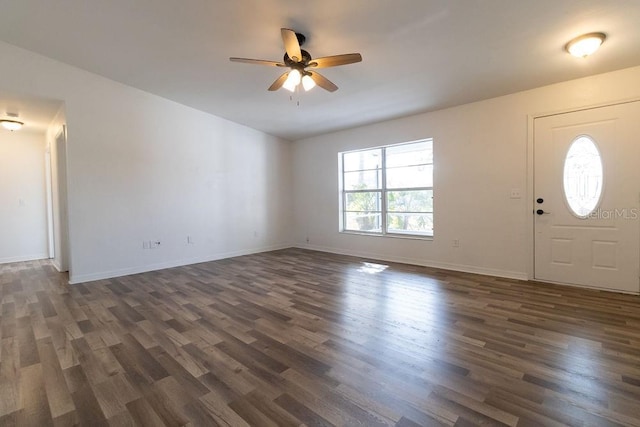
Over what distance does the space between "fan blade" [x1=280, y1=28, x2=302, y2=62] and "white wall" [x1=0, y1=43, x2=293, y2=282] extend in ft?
10.6

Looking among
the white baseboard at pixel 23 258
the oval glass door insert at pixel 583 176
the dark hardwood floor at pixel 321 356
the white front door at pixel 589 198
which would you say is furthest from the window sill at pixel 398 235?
the white baseboard at pixel 23 258

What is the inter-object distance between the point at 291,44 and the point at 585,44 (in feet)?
9.06

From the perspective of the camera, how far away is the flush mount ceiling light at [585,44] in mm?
2670

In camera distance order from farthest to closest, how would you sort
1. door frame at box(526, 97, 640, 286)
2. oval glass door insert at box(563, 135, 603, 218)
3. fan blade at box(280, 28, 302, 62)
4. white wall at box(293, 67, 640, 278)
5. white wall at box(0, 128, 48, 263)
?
white wall at box(0, 128, 48, 263) < door frame at box(526, 97, 640, 286) < white wall at box(293, 67, 640, 278) < oval glass door insert at box(563, 135, 603, 218) < fan blade at box(280, 28, 302, 62)

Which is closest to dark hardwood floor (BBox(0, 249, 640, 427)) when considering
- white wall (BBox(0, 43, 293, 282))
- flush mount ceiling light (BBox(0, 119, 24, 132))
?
Answer: white wall (BBox(0, 43, 293, 282))

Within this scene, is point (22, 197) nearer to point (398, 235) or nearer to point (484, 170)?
point (398, 235)

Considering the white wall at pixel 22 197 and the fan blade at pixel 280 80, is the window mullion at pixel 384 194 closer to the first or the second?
the fan blade at pixel 280 80

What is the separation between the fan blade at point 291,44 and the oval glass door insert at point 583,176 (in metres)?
3.61

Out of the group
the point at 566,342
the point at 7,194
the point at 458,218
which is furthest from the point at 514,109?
the point at 7,194

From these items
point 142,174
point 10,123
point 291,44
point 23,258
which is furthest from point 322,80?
point 23,258

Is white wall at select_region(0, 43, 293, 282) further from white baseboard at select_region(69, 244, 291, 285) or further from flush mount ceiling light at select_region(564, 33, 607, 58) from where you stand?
flush mount ceiling light at select_region(564, 33, 607, 58)

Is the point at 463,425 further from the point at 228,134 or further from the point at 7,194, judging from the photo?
the point at 7,194

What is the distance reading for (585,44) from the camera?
2.72 metres

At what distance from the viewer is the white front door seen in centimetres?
337
